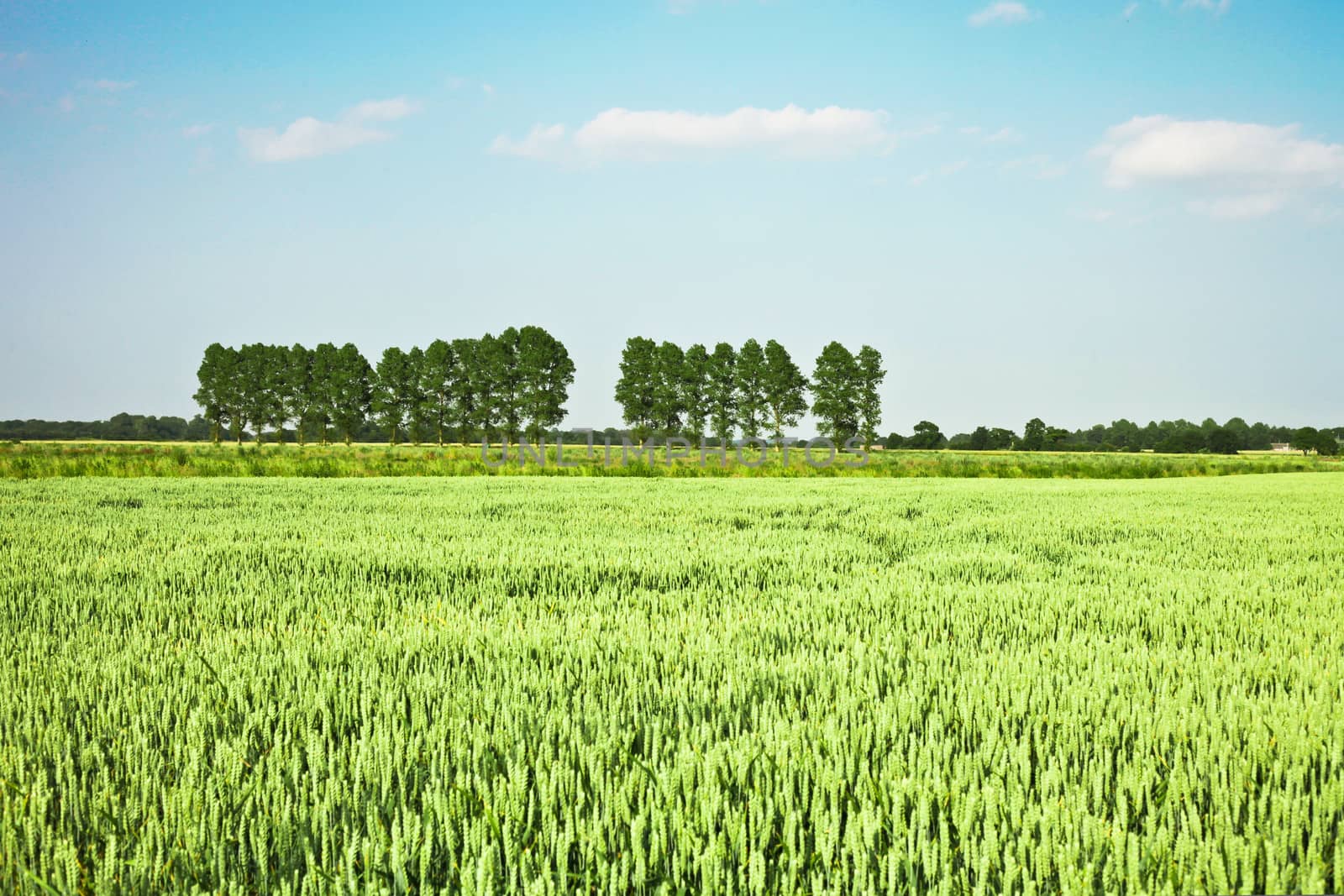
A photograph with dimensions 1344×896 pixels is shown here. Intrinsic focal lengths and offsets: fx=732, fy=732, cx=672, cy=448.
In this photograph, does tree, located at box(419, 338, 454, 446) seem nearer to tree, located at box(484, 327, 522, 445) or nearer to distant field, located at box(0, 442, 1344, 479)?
tree, located at box(484, 327, 522, 445)

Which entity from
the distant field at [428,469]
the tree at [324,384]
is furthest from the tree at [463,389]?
the distant field at [428,469]

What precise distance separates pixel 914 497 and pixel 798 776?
431 inches

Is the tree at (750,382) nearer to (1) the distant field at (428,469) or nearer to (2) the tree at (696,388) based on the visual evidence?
(2) the tree at (696,388)

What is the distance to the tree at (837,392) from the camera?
67000 mm

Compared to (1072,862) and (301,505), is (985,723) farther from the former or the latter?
(301,505)

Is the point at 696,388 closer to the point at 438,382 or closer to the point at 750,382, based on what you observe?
the point at 750,382

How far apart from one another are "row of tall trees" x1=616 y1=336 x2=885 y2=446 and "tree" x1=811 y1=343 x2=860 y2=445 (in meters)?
0.08

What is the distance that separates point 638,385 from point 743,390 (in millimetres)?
9690

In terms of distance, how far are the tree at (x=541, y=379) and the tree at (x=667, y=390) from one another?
8.14m

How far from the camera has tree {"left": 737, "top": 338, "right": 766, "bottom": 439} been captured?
219 ft

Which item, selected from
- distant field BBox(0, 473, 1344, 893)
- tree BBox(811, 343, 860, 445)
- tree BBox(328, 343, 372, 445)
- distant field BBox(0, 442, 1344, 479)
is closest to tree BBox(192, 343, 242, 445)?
tree BBox(328, 343, 372, 445)

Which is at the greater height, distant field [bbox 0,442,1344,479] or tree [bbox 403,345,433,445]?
tree [bbox 403,345,433,445]

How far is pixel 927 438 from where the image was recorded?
7800 centimetres

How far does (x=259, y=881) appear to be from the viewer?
5.48 ft
